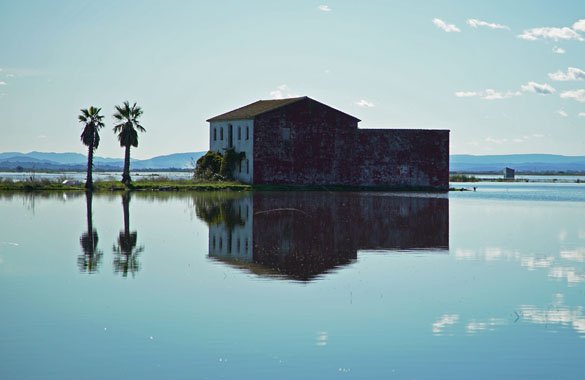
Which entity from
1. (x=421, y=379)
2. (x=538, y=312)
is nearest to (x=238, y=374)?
(x=421, y=379)

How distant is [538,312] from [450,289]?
299 centimetres

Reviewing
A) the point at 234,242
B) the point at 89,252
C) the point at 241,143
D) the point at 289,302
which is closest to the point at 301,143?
the point at 241,143

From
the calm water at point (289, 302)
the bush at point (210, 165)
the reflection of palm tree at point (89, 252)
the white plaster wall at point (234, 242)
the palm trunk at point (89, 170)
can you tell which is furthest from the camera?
the bush at point (210, 165)

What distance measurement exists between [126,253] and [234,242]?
169 inches

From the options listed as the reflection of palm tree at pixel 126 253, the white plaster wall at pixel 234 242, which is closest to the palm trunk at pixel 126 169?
the white plaster wall at pixel 234 242

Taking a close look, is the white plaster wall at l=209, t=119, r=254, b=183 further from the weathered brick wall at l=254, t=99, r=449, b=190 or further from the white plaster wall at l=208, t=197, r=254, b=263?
the white plaster wall at l=208, t=197, r=254, b=263

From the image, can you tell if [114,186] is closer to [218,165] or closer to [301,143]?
[218,165]

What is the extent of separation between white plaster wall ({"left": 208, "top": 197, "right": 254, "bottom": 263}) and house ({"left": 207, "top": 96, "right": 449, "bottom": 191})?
37.2m

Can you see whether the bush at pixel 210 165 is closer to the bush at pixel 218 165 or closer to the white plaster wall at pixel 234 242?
the bush at pixel 218 165

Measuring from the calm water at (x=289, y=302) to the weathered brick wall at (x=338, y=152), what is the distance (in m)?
41.8

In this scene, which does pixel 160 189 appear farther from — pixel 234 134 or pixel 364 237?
pixel 364 237

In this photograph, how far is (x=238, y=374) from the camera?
42.1 feet

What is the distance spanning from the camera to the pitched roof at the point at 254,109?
7881cm

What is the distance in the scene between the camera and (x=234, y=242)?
2992 centimetres
